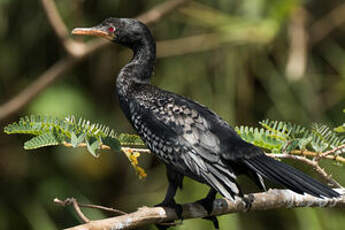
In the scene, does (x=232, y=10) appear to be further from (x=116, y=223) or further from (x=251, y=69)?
(x=116, y=223)

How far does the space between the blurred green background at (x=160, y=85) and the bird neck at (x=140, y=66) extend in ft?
5.02

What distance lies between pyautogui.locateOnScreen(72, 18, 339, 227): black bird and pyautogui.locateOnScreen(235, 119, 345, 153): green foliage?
8 cm

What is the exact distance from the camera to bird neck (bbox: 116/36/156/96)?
9.53 ft

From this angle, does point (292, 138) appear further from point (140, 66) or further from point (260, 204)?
point (140, 66)

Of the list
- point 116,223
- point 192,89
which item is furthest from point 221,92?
point 116,223

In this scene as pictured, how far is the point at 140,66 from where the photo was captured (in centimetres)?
297

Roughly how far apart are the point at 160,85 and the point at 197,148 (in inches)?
92.8

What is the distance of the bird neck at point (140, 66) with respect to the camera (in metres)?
2.91

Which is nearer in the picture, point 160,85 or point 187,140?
point 187,140

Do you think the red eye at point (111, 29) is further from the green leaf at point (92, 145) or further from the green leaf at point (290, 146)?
the green leaf at point (290, 146)

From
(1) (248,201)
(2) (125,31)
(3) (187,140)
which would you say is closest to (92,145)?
(3) (187,140)

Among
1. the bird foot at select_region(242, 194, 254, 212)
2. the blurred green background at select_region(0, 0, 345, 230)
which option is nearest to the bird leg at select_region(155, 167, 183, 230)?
the bird foot at select_region(242, 194, 254, 212)

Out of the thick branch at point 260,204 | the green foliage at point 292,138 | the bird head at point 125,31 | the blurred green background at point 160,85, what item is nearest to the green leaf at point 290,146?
the green foliage at point 292,138

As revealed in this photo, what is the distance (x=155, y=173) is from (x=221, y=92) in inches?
33.1
